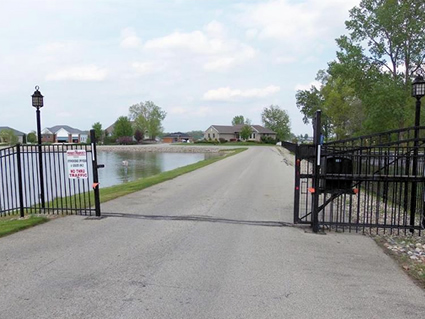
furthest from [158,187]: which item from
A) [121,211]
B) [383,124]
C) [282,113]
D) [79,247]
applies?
[282,113]

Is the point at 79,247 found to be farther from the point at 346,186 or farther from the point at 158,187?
the point at 158,187

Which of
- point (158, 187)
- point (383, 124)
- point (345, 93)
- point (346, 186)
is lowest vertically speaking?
point (158, 187)

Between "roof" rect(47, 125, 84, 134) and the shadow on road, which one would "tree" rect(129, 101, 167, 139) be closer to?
"roof" rect(47, 125, 84, 134)

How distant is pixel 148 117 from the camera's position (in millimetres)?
117062

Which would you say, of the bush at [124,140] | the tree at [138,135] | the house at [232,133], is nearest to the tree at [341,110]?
the house at [232,133]

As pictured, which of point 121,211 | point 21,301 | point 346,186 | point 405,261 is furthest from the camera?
point 121,211

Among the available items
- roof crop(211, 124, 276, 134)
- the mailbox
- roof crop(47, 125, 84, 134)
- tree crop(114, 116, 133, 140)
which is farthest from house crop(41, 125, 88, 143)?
the mailbox

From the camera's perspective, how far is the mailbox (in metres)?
6.41

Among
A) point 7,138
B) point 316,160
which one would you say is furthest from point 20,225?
point 7,138

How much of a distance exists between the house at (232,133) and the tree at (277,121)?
4525mm

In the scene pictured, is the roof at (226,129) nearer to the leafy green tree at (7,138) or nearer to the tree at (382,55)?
the leafy green tree at (7,138)

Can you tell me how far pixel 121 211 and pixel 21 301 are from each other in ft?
15.3

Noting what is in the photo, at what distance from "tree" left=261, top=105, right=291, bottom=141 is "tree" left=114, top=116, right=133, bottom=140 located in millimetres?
48116

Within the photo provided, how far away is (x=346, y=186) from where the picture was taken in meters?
6.64
